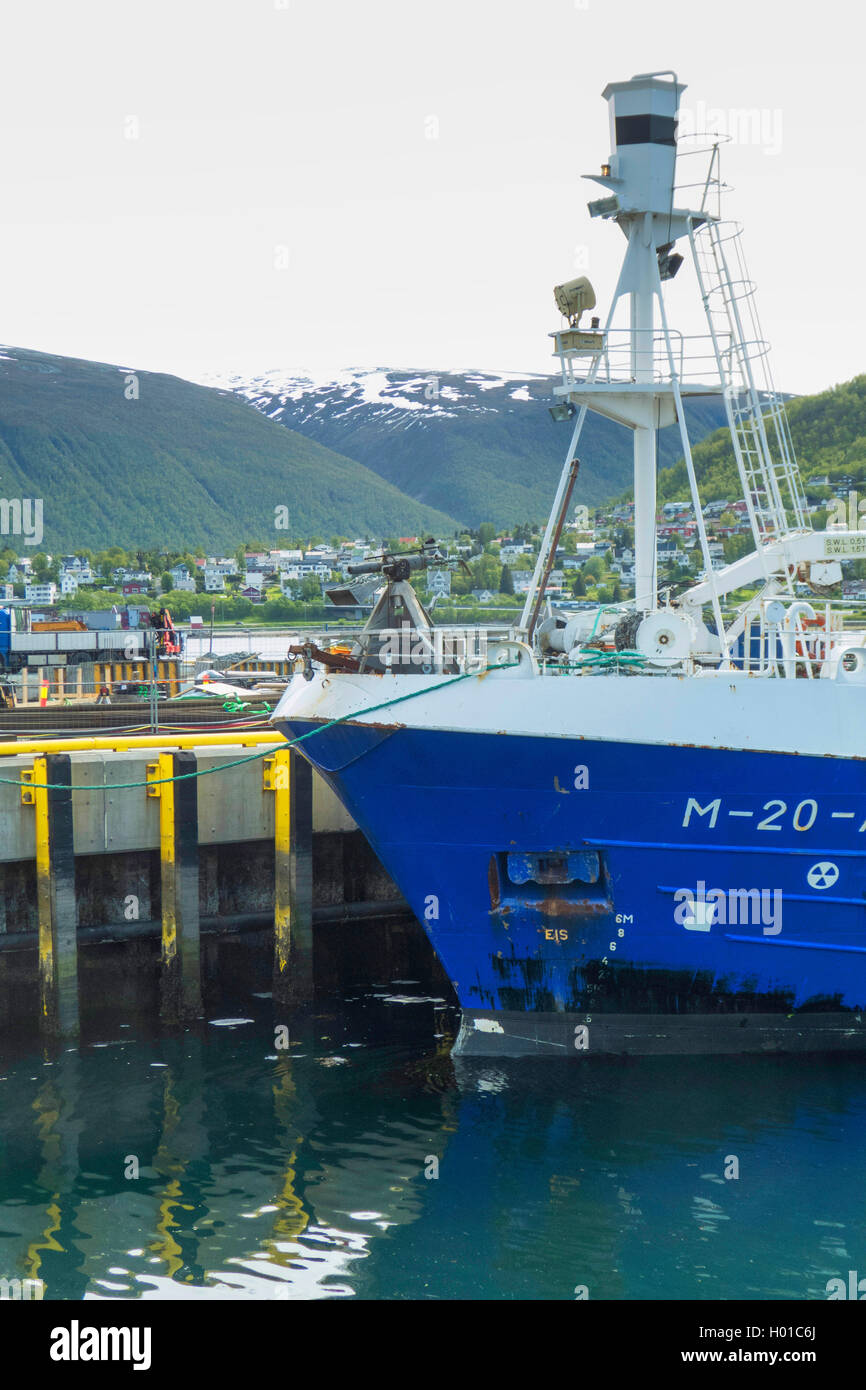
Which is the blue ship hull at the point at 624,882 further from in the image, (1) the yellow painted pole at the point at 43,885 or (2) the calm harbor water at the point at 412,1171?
(1) the yellow painted pole at the point at 43,885

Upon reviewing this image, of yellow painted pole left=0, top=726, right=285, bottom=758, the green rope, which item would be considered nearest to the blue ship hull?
the green rope

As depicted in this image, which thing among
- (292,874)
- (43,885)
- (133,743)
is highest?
(133,743)

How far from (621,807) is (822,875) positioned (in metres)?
2.46

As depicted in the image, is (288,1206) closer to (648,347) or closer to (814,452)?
(648,347)

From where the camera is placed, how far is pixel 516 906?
14766mm

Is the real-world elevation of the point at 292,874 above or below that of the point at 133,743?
below

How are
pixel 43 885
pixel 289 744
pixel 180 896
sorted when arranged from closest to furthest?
pixel 289 744, pixel 43 885, pixel 180 896

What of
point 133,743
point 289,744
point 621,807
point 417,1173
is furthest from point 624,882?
point 133,743

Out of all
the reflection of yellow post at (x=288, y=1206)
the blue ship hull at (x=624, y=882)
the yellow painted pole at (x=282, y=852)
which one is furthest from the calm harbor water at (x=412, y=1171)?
the yellow painted pole at (x=282, y=852)

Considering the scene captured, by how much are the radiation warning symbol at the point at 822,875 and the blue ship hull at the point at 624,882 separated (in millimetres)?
16

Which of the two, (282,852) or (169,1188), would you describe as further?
(282,852)

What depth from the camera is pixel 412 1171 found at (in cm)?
1288

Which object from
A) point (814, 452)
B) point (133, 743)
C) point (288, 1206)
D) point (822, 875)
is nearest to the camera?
point (288, 1206)
